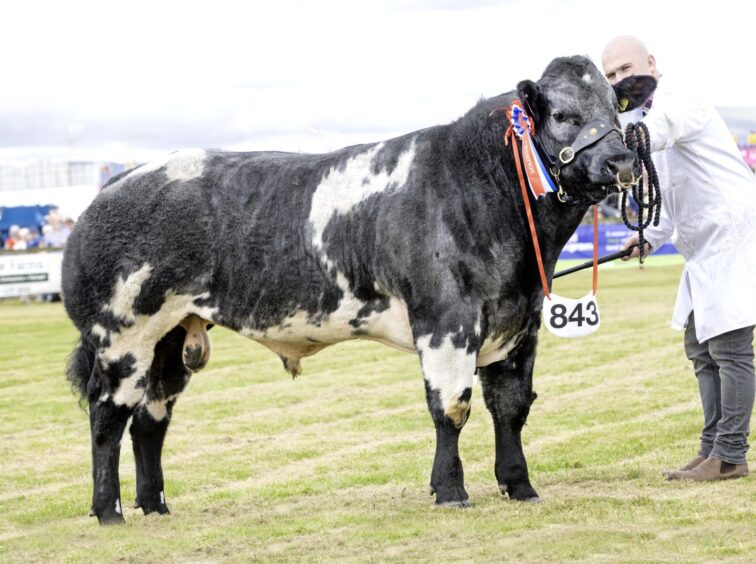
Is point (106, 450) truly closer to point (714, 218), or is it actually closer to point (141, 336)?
point (141, 336)

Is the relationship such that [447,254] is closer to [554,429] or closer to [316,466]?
[316,466]

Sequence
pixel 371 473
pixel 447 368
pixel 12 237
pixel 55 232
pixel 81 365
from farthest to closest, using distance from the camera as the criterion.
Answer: pixel 12 237, pixel 55 232, pixel 371 473, pixel 81 365, pixel 447 368

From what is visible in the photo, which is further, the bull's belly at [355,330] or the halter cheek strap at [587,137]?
the bull's belly at [355,330]

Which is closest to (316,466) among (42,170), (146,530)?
(146,530)

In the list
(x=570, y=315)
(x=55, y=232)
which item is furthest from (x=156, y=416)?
(x=55, y=232)

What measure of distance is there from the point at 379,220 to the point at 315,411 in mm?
5012

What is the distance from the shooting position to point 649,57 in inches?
275

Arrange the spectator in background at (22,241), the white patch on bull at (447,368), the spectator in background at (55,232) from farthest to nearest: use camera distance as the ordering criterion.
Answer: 1. the spectator in background at (22,241)
2. the spectator in background at (55,232)
3. the white patch on bull at (447,368)

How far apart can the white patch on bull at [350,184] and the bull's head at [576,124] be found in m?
0.82

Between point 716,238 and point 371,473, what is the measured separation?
281 centimetres

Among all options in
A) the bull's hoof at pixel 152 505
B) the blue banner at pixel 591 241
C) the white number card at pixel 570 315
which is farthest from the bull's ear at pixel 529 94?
the blue banner at pixel 591 241

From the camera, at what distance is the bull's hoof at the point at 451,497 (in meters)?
6.46

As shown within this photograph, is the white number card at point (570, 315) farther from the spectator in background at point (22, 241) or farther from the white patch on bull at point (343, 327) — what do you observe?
the spectator in background at point (22, 241)

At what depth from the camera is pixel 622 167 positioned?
5.82 metres
